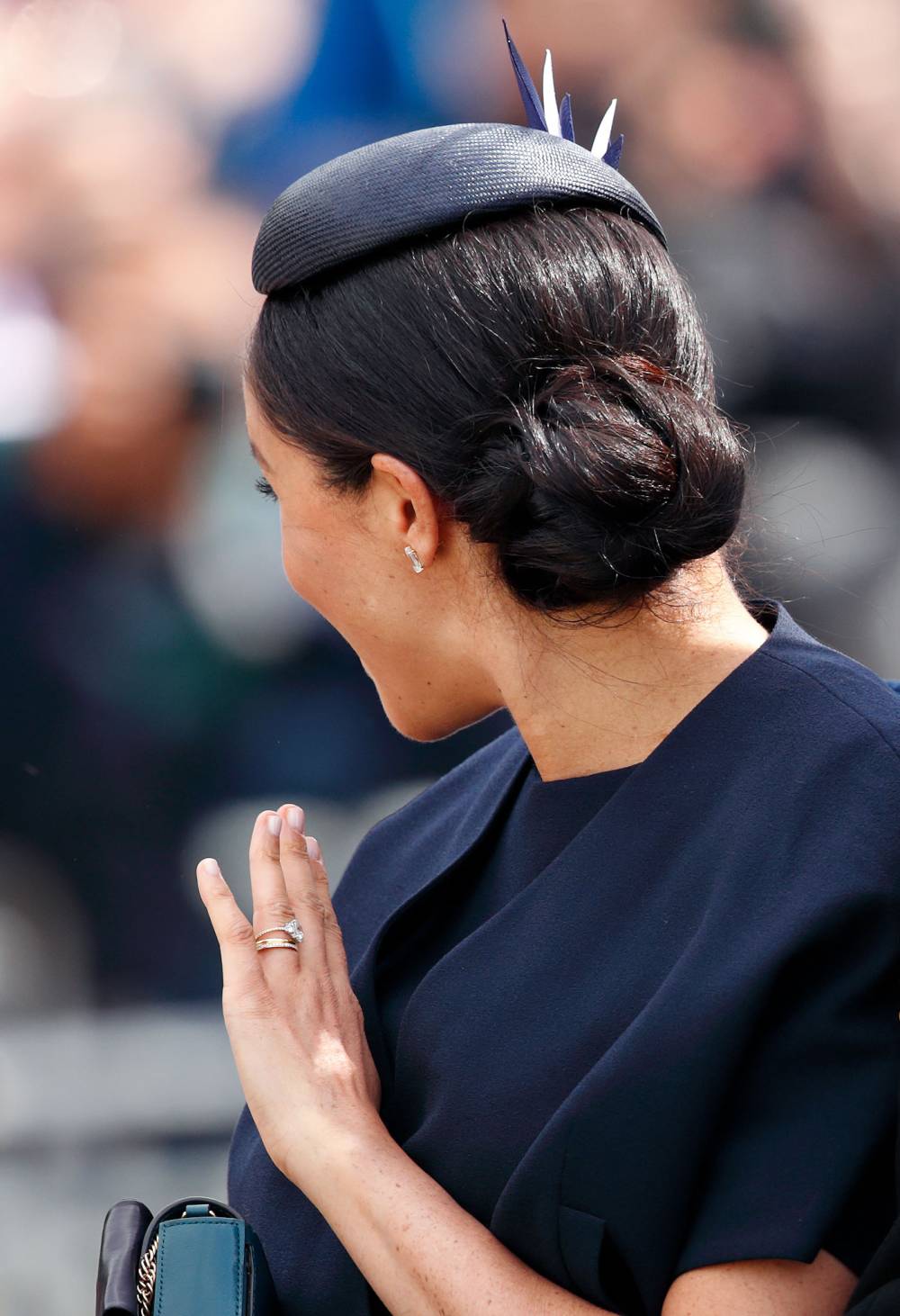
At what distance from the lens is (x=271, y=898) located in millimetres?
1413

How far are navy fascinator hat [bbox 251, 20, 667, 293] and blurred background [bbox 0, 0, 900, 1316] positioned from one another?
47.7 inches

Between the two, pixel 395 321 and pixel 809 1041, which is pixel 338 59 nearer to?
pixel 395 321

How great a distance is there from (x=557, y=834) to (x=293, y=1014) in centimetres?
32

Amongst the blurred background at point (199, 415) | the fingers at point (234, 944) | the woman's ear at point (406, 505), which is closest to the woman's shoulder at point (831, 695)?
the woman's ear at point (406, 505)

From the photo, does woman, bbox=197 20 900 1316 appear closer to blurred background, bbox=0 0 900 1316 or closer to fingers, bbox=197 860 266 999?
fingers, bbox=197 860 266 999

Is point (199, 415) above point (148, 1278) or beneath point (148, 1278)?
above

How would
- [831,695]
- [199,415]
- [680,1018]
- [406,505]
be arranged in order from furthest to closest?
1. [199,415]
2. [406,505]
3. [831,695]
4. [680,1018]

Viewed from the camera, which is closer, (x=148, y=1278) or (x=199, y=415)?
(x=148, y=1278)

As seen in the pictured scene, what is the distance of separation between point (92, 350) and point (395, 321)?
1404 mm

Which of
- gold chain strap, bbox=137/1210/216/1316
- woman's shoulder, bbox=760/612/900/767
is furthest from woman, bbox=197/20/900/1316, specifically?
gold chain strap, bbox=137/1210/216/1316

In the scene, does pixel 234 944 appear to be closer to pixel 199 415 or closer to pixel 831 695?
pixel 831 695

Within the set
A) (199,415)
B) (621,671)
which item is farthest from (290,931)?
(199,415)

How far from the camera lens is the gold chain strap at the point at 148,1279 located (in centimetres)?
125

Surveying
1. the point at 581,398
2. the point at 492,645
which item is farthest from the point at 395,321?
the point at 492,645
